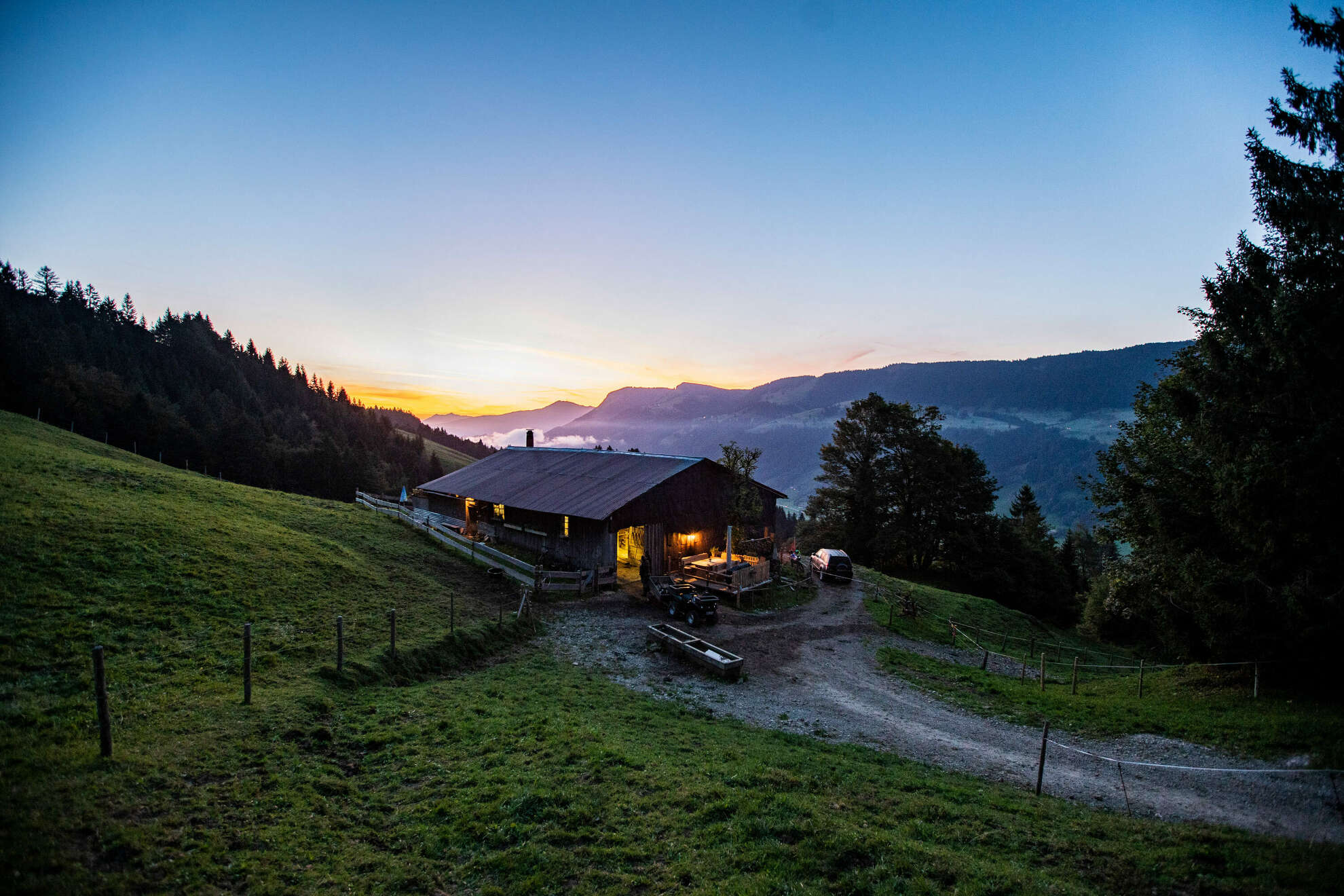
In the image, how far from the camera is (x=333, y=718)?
11.4 metres

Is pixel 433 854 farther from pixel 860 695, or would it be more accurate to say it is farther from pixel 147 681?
pixel 860 695

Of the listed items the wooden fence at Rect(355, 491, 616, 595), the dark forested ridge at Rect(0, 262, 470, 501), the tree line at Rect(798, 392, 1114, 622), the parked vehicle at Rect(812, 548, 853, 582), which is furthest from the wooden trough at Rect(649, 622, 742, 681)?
the dark forested ridge at Rect(0, 262, 470, 501)

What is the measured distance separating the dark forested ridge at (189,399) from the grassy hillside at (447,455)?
→ 857cm

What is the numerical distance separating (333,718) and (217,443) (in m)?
81.8

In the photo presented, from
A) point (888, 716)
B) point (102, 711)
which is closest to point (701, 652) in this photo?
point (888, 716)

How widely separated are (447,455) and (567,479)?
116112 mm

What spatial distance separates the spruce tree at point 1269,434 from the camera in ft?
36.7

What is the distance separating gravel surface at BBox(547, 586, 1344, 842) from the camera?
10.4 meters

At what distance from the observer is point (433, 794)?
923cm

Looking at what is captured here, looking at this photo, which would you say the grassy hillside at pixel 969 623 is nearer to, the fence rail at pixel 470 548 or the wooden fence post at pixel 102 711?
the fence rail at pixel 470 548

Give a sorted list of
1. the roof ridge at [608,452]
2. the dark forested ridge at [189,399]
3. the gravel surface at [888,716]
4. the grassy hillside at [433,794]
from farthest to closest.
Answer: the dark forested ridge at [189,399], the roof ridge at [608,452], the gravel surface at [888,716], the grassy hillside at [433,794]

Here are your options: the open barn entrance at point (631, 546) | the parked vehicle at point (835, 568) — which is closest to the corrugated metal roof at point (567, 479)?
the open barn entrance at point (631, 546)

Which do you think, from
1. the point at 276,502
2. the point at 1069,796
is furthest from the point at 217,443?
the point at 1069,796

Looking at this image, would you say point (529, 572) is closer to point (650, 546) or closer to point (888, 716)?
point (650, 546)
